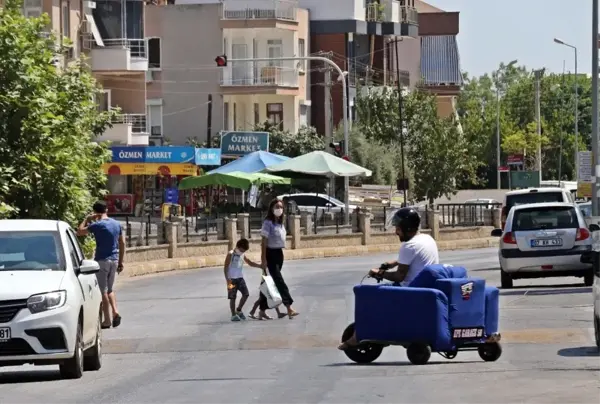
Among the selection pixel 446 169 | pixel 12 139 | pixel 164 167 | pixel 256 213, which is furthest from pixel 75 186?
pixel 446 169

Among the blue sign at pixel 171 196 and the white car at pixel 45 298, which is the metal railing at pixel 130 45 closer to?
the blue sign at pixel 171 196

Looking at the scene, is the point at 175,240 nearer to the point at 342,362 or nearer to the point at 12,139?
the point at 12,139

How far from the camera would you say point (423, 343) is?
15.7 metres

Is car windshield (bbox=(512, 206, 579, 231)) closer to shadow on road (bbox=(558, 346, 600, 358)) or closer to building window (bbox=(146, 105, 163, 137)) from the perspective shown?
shadow on road (bbox=(558, 346, 600, 358))

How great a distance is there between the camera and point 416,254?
51.4 ft

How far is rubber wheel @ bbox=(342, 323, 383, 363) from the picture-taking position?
16453 millimetres

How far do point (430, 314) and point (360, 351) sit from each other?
140 centimetres

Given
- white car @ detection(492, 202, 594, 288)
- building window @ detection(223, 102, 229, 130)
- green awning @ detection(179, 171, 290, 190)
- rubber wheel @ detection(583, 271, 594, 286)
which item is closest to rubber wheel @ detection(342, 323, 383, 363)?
white car @ detection(492, 202, 594, 288)

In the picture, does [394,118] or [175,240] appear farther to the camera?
[394,118]

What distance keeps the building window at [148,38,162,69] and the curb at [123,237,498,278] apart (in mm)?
22940

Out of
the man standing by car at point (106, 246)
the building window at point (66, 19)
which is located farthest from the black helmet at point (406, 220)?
the building window at point (66, 19)

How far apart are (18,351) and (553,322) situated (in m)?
9.54

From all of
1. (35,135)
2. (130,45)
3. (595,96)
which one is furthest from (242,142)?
(35,135)

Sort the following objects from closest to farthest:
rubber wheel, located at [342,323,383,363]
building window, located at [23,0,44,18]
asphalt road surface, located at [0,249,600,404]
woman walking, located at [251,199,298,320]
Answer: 1. asphalt road surface, located at [0,249,600,404]
2. rubber wheel, located at [342,323,383,363]
3. woman walking, located at [251,199,298,320]
4. building window, located at [23,0,44,18]
